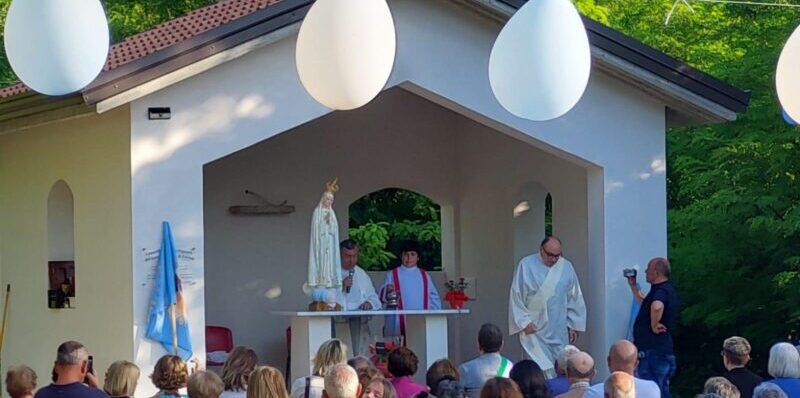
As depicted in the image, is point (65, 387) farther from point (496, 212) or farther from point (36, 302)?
point (496, 212)

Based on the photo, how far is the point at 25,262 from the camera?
13414mm

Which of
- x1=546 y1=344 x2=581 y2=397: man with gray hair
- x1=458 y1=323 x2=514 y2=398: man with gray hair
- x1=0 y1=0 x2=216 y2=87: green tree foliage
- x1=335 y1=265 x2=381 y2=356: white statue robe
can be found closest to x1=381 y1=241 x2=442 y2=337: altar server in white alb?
x1=335 y1=265 x2=381 y2=356: white statue robe

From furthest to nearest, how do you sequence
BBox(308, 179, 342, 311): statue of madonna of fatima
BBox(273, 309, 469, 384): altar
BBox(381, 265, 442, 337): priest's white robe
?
BBox(381, 265, 442, 337): priest's white robe
BBox(308, 179, 342, 311): statue of madonna of fatima
BBox(273, 309, 469, 384): altar

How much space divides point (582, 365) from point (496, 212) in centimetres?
734

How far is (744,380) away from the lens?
8570mm

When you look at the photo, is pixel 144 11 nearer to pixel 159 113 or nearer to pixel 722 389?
pixel 159 113

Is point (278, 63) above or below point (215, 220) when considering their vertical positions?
above

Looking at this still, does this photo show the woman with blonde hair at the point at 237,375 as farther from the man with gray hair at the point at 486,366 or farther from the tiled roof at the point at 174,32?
the tiled roof at the point at 174,32

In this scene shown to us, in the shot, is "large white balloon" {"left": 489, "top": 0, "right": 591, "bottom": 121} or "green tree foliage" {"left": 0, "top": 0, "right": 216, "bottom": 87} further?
"green tree foliage" {"left": 0, "top": 0, "right": 216, "bottom": 87}

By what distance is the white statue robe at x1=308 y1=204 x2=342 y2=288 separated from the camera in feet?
Result: 39.6

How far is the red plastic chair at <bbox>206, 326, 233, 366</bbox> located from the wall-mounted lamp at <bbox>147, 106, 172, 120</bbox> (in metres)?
3.79

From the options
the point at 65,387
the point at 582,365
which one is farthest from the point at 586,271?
the point at 65,387

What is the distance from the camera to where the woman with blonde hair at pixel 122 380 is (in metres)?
7.55

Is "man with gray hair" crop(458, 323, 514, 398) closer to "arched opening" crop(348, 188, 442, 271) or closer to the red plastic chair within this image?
the red plastic chair
